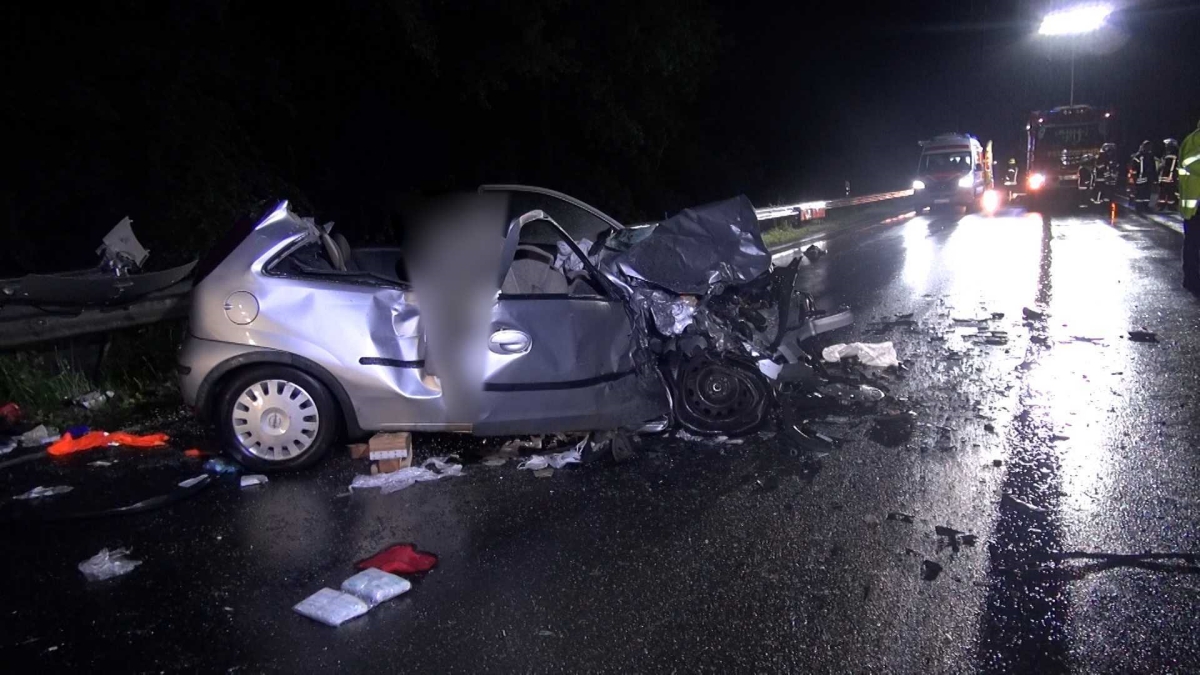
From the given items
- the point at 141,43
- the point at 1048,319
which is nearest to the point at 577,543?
the point at 1048,319

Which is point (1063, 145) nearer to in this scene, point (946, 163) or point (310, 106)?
point (946, 163)

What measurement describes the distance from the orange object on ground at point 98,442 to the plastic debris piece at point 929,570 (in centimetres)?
478

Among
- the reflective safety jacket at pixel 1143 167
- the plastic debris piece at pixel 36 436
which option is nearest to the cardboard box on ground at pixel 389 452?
the plastic debris piece at pixel 36 436

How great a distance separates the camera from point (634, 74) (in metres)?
21.0

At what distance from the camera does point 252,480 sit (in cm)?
548

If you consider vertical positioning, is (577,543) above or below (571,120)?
below

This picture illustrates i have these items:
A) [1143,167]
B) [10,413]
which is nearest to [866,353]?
[10,413]

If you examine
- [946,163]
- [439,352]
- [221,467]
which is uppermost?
[946,163]

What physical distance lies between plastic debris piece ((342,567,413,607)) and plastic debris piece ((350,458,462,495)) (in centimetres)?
116

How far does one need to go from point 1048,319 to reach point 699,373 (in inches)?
207

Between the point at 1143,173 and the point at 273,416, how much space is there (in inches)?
1031

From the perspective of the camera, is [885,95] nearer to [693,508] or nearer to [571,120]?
[571,120]

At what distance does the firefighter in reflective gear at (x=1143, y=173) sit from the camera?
24.6 metres

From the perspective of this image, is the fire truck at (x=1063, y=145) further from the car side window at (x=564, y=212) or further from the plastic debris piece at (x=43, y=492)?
the plastic debris piece at (x=43, y=492)
